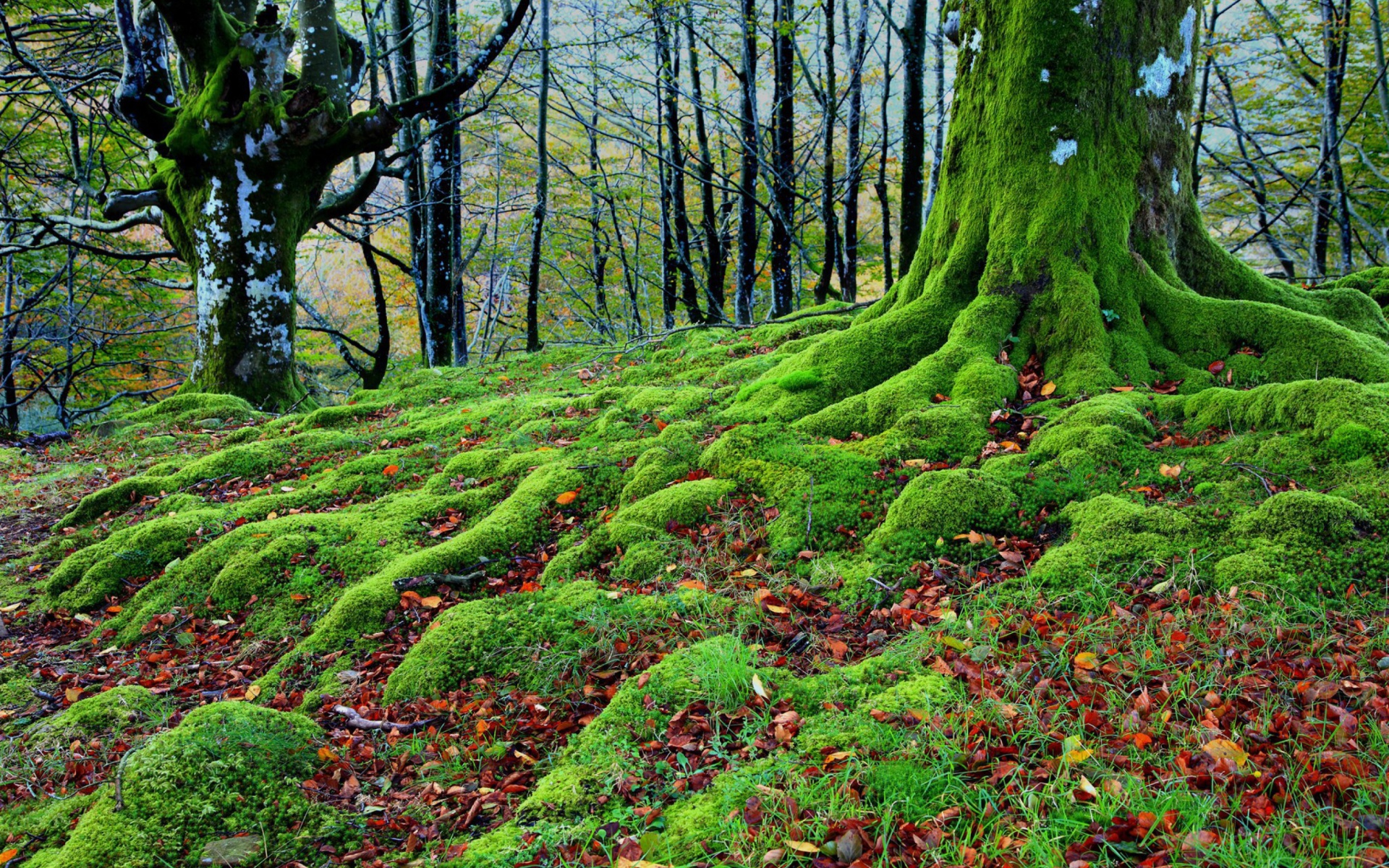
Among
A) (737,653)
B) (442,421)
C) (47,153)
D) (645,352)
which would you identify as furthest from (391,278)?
(737,653)

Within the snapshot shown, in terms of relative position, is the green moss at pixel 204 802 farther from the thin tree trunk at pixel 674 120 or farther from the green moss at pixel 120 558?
the thin tree trunk at pixel 674 120

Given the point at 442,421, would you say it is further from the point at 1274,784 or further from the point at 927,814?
the point at 1274,784

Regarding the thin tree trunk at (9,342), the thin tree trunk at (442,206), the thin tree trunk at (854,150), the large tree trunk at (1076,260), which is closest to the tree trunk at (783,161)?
the thin tree trunk at (854,150)

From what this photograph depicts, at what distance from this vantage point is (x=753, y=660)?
3102 mm

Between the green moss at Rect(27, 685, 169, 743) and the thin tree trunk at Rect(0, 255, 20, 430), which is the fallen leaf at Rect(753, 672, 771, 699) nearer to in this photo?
the green moss at Rect(27, 685, 169, 743)

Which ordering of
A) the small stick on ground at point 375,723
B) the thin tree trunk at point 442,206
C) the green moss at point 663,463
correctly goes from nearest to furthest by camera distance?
the small stick on ground at point 375,723
the green moss at point 663,463
the thin tree trunk at point 442,206

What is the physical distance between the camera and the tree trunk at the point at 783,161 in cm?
1122

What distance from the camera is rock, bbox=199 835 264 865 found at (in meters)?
2.48

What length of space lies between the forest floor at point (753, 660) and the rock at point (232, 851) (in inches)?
0.5

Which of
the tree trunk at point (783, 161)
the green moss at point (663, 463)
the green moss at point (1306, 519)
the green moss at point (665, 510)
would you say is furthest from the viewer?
the tree trunk at point (783, 161)

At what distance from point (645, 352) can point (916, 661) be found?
7.70 m

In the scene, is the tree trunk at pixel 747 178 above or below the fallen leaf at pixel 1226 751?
above

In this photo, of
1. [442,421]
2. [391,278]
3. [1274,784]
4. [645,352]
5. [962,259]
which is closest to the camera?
[1274,784]

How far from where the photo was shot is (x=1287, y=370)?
441 cm
